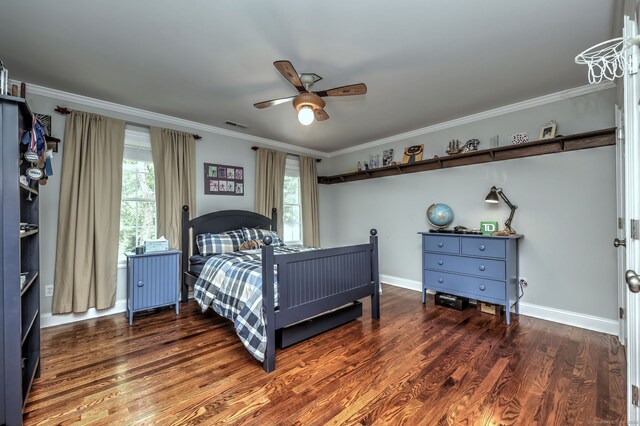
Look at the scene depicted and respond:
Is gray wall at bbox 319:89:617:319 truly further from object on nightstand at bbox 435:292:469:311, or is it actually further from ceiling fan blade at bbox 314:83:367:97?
ceiling fan blade at bbox 314:83:367:97

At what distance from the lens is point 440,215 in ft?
13.0

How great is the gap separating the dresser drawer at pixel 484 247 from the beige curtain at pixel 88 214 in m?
4.21

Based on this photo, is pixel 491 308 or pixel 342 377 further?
pixel 491 308

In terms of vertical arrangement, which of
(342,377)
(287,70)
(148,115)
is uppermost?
(148,115)

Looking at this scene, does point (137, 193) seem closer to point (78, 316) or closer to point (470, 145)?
point (78, 316)

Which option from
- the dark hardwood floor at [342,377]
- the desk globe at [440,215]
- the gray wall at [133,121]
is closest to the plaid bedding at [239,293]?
the dark hardwood floor at [342,377]

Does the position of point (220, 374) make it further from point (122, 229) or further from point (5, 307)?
point (122, 229)

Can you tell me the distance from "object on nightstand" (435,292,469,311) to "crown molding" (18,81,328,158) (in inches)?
136

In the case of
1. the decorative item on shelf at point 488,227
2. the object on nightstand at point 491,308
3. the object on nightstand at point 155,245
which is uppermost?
the decorative item on shelf at point 488,227

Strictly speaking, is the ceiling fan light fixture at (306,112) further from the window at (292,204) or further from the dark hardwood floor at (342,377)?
the window at (292,204)

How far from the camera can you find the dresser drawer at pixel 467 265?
314 cm

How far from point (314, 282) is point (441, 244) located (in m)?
1.94

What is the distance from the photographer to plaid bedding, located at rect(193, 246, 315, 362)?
225 cm

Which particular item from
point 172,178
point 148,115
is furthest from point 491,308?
point 148,115
